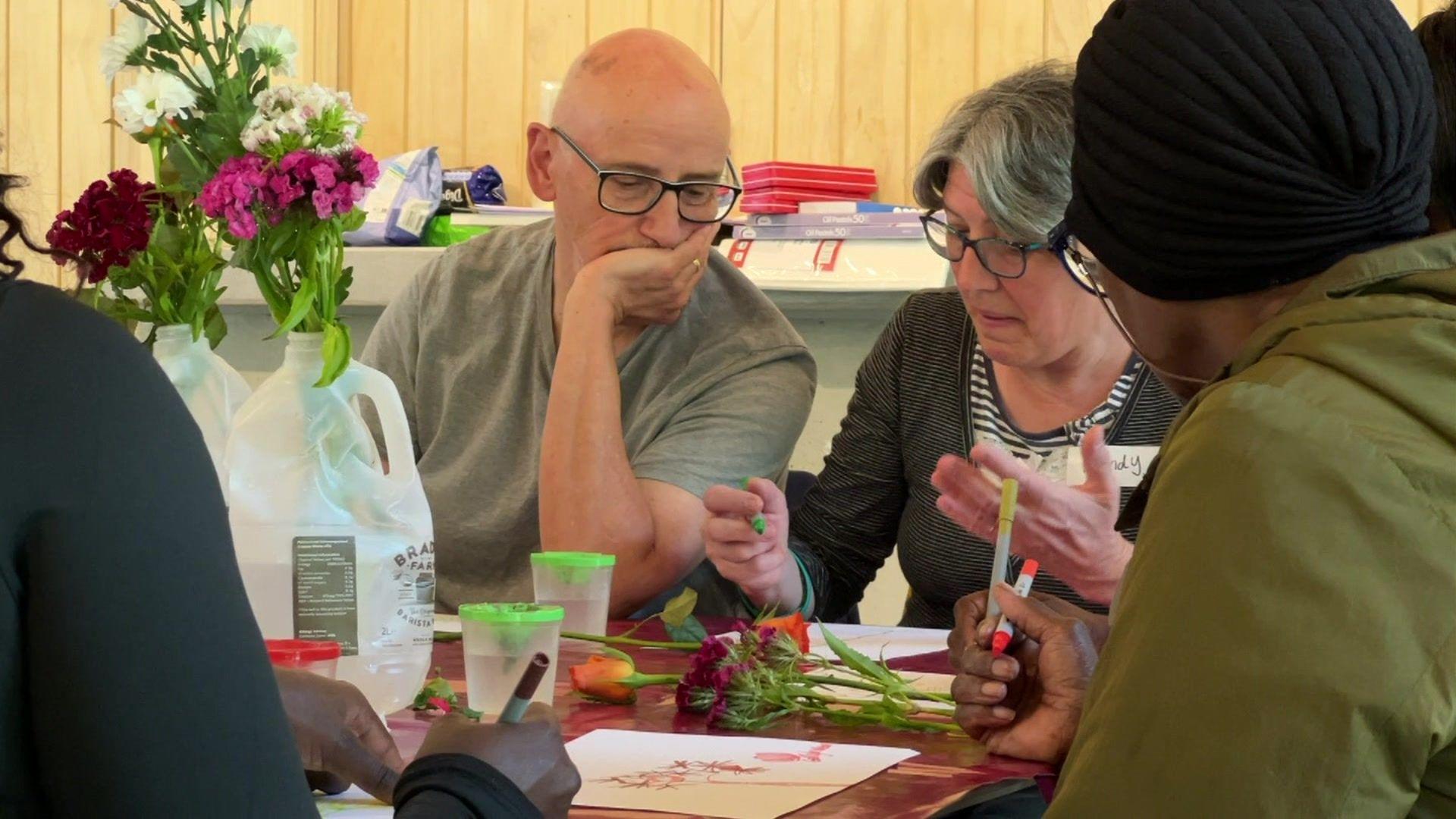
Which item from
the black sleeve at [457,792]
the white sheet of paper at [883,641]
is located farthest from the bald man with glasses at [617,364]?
the black sleeve at [457,792]

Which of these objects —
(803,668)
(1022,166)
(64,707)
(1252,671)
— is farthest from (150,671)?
(1022,166)

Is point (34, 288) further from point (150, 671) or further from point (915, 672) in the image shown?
point (915, 672)

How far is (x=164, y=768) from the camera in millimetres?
652

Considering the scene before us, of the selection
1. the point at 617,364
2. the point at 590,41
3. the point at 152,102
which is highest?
the point at 590,41

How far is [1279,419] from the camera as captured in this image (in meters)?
0.75

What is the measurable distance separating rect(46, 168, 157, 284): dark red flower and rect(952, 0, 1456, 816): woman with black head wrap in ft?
2.86

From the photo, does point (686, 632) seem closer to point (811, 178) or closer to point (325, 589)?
point (325, 589)

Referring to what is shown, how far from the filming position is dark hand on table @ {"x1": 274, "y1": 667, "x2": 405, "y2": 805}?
1.02m

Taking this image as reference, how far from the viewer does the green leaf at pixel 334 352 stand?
1.25 m

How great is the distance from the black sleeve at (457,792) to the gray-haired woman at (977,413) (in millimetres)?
914

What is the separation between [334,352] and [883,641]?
77 centimetres

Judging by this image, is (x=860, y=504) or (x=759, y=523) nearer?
(x=759, y=523)

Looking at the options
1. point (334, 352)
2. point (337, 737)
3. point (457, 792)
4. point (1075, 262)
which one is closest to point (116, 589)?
point (457, 792)

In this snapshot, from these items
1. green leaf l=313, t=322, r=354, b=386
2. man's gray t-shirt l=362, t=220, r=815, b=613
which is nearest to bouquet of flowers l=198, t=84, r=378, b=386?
green leaf l=313, t=322, r=354, b=386
